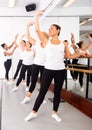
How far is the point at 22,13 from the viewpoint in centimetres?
1152

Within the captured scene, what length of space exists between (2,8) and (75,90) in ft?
22.6

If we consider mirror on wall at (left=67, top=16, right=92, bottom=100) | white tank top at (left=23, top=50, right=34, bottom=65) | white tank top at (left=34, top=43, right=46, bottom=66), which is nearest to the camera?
white tank top at (left=34, top=43, right=46, bottom=66)

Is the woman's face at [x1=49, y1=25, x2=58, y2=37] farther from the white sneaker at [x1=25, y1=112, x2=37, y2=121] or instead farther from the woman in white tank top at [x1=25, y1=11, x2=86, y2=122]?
the white sneaker at [x1=25, y1=112, x2=37, y2=121]

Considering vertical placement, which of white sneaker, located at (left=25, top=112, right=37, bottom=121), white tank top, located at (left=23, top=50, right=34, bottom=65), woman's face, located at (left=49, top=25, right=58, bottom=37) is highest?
woman's face, located at (left=49, top=25, right=58, bottom=37)

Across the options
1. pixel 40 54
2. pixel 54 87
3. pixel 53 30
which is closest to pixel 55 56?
pixel 53 30

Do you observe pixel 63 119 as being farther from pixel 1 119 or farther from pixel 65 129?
pixel 1 119

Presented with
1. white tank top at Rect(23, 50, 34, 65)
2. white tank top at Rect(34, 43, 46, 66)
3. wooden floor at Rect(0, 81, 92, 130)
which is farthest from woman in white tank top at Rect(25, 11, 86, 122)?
white tank top at Rect(23, 50, 34, 65)

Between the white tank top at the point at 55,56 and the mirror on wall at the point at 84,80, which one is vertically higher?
the white tank top at the point at 55,56

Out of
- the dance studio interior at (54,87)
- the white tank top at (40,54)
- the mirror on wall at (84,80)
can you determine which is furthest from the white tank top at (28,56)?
the white tank top at (40,54)

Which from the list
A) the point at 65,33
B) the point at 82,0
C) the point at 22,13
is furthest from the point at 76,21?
the point at 82,0

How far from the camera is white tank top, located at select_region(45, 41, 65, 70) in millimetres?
3609

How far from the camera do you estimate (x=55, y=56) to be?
11.8ft

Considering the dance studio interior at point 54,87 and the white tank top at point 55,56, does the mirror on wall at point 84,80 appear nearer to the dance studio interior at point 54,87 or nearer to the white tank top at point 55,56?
the dance studio interior at point 54,87

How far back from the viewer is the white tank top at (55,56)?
3609 millimetres
